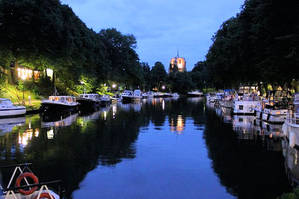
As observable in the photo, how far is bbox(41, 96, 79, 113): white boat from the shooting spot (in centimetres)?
4003

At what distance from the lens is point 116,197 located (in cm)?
973

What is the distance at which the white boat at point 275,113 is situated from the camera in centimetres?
2875

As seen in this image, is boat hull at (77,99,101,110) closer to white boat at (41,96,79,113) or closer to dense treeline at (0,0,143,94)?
dense treeline at (0,0,143,94)

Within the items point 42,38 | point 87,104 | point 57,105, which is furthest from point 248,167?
point 87,104

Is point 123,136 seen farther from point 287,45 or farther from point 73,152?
point 287,45

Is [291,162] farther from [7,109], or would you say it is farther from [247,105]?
[7,109]

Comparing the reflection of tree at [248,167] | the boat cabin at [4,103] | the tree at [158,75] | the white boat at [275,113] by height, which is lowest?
the reflection of tree at [248,167]

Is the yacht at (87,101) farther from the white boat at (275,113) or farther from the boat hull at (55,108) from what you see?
the white boat at (275,113)

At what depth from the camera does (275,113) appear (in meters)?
29.0

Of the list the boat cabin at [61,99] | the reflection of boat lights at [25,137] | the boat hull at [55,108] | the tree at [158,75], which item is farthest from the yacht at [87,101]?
the tree at [158,75]

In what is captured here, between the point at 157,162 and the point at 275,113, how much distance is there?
1844 centimetres

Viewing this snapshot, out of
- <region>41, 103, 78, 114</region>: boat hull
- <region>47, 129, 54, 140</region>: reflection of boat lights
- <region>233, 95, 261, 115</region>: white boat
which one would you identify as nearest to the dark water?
<region>47, 129, 54, 140</region>: reflection of boat lights

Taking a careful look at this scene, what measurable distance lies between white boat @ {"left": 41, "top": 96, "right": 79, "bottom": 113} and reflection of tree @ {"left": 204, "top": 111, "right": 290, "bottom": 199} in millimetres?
25383

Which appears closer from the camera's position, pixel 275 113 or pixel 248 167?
pixel 248 167
